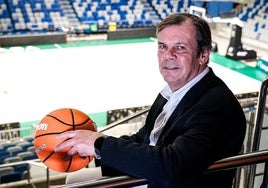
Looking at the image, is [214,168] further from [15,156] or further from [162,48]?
[15,156]

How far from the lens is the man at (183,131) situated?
1330 mm

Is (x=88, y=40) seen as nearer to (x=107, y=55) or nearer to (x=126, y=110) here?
(x=107, y=55)

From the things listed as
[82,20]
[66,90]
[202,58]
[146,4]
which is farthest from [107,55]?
[202,58]

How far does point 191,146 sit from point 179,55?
1.44ft

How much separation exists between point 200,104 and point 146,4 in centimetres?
1950

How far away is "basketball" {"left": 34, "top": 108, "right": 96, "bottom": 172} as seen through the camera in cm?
169

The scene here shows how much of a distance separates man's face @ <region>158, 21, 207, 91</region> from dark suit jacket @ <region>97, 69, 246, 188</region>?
6cm

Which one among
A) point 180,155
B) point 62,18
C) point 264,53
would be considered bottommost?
point 264,53

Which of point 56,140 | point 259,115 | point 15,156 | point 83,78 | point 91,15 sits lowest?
point 83,78

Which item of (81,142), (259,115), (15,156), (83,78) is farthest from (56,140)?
(83,78)

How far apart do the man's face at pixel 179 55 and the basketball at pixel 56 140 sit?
1.59 feet

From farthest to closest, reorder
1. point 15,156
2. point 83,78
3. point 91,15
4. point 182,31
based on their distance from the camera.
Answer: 1. point 91,15
2. point 83,78
3. point 15,156
4. point 182,31

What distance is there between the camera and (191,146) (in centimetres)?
135

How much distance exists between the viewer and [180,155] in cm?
133
